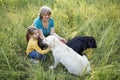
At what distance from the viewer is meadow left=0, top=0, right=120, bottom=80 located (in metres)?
3.88

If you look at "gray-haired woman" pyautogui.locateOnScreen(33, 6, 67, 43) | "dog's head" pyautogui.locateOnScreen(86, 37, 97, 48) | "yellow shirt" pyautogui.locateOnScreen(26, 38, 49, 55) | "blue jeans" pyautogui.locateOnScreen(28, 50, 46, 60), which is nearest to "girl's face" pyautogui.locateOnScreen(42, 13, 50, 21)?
"gray-haired woman" pyautogui.locateOnScreen(33, 6, 67, 43)

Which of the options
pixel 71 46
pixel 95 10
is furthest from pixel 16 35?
pixel 95 10

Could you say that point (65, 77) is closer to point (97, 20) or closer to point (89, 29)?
point (89, 29)

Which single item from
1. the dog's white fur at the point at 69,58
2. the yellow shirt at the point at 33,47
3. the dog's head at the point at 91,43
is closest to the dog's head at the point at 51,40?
the dog's white fur at the point at 69,58

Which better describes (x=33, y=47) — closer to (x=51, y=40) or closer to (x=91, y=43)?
(x=51, y=40)

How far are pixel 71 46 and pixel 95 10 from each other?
1461mm

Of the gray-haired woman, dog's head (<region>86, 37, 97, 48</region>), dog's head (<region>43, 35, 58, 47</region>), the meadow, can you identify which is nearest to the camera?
the meadow

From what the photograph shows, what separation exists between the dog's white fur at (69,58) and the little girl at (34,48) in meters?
0.26

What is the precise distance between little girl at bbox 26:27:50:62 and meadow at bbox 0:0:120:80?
0.42 ft

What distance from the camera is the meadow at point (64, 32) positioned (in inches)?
153

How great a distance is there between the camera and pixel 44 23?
489cm

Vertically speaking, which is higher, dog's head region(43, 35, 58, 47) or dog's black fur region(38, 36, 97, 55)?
dog's head region(43, 35, 58, 47)

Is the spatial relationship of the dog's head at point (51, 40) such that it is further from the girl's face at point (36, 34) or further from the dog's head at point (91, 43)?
the dog's head at point (91, 43)

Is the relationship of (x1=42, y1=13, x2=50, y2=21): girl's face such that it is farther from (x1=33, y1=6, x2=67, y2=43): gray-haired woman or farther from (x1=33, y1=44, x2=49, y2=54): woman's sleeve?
(x1=33, y1=44, x2=49, y2=54): woman's sleeve
